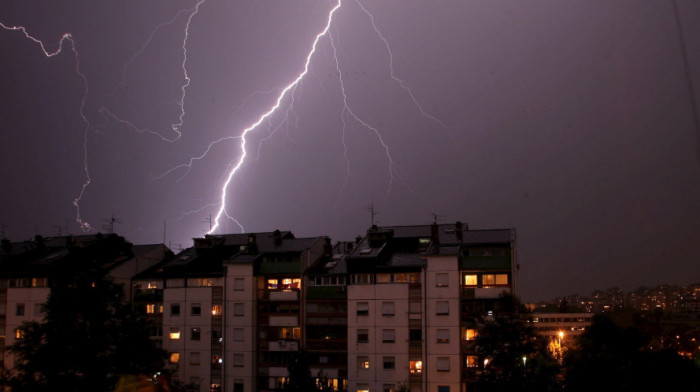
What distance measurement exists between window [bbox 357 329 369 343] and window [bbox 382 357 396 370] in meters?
1.46

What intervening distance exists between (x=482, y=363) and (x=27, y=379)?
2060cm

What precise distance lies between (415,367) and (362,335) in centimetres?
344

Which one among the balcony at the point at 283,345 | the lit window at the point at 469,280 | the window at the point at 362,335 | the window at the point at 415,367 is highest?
the lit window at the point at 469,280

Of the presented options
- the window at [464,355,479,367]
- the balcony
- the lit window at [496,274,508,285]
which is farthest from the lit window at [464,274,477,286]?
the balcony

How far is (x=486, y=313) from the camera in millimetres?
37219

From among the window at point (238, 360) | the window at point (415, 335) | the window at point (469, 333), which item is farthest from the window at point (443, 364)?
the window at point (238, 360)

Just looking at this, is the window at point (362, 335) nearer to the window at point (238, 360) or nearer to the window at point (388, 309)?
the window at point (388, 309)

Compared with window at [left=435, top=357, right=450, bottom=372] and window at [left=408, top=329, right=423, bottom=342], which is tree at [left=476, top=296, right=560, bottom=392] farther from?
window at [left=408, top=329, right=423, bottom=342]

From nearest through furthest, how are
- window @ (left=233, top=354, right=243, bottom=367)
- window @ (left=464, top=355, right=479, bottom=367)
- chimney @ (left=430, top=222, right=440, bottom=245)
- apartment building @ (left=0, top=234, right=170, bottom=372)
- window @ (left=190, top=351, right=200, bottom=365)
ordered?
1. window @ (left=464, top=355, right=479, bottom=367)
2. window @ (left=233, top=354, right=243, bottom=367)
3. chimney @ (left=430, top=222, right=440, bottom=245)
4. window @ (left=190, top=351, right=200, bottom=365)
5. apartment building @ (left=0, top=234, right=170, bottom=372)

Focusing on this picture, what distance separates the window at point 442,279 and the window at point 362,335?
4.82 meters

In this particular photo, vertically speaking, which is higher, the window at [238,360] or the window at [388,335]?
the window at [388,335]

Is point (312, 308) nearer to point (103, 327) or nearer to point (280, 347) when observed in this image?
point (280, 347)

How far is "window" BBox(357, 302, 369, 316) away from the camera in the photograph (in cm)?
3894

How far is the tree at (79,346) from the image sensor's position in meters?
26.6
